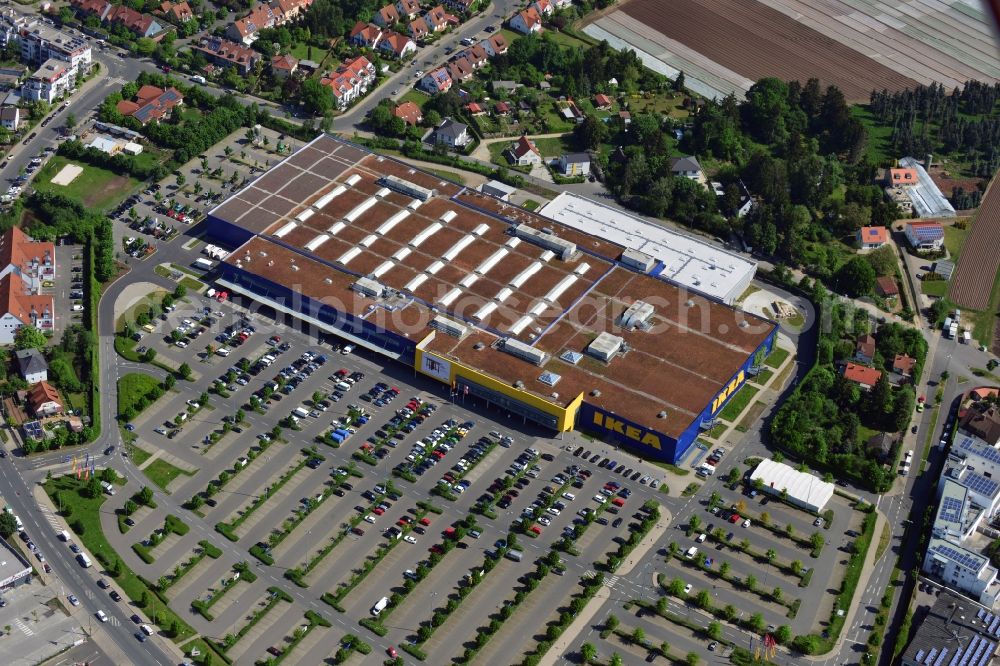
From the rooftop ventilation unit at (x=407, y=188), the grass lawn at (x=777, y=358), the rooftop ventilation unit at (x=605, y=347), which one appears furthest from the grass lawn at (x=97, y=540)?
the grass lawn at (x=777, y=358)

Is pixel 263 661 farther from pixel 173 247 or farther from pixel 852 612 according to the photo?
pixel 173 247

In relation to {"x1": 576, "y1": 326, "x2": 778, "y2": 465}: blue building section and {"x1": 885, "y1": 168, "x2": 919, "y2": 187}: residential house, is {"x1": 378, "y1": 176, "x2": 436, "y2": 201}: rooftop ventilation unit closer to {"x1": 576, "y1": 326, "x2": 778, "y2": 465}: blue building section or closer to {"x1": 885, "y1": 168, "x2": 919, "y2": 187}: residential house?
{"x1": 576, "y1": 326, "x2": 778, "y2": 465}: blue building section

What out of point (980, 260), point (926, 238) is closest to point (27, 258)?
point (926, 238)

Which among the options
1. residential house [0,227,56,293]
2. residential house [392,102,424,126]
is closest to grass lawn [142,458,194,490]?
residential house [0,227,56,293]

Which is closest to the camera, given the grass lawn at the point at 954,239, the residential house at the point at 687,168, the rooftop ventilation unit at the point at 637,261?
the rooftop ventilation unit at the point at 637,261

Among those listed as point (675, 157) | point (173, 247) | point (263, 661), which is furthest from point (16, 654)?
point (675, 157)

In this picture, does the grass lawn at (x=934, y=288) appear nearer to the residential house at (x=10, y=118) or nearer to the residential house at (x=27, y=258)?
the residential house at (x=27, y=258)
